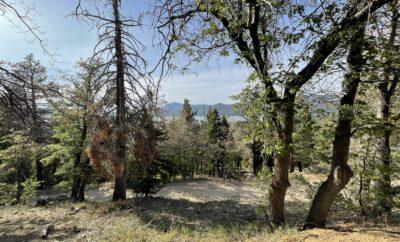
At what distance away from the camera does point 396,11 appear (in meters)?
5.11

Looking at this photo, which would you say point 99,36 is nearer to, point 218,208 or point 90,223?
point 90,223

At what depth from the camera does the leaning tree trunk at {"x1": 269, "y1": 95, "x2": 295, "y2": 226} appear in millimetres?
5300

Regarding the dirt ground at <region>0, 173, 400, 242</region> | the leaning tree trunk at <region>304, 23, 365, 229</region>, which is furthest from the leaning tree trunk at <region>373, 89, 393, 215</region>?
the leaning tree trunk at <region>304, 23, 365, 229</region>

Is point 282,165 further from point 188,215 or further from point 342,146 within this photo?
point 188,215

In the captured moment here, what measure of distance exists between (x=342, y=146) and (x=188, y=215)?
539 cm

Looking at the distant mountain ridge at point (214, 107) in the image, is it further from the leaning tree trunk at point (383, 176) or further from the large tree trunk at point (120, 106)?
the leaning tree trunk at point (383, 176)

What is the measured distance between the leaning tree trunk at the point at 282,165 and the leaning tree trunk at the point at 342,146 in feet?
1.95

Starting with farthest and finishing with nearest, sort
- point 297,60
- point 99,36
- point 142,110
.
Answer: point 142,110 < point 99,36 < point 297,60

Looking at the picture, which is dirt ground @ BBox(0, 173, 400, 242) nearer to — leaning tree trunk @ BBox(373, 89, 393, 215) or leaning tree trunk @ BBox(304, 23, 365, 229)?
leaning tree trunk @ BBox(304, 23, 365, 229)

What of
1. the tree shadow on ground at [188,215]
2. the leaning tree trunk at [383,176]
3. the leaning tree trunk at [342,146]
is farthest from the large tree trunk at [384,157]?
the tree shadow on ground at [188,215]

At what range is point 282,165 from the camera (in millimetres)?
5820

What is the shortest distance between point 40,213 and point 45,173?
19371 mm

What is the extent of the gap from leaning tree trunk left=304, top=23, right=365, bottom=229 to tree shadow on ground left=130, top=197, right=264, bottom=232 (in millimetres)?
1957

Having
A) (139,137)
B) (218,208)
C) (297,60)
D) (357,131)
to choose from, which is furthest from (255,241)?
(139,137)
